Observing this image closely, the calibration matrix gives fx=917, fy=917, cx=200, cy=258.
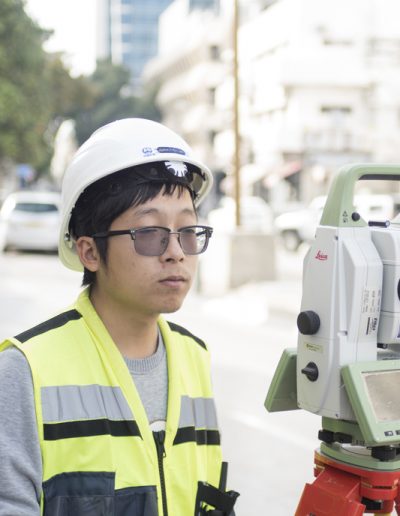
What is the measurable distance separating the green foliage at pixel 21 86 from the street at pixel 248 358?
1233 centimetres

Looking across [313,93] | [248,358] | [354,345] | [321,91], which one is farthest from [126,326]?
[321,91]

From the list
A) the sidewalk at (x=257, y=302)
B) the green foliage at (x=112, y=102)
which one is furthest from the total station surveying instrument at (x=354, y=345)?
the green foliage at (x=112, y=102)

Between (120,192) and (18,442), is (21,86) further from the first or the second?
(18,442)

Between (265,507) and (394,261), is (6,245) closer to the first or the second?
(265,507)

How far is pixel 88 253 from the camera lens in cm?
179

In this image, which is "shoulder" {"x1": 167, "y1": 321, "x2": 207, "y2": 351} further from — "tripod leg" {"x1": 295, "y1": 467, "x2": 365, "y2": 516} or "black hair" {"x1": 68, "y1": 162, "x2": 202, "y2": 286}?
"tripod leg" {"x1": 295, "y1": 467, "x2": 365, "y2": 516}

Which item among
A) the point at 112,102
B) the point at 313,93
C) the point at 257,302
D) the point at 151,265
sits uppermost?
the point at 112,102

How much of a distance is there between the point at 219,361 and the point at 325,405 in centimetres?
549

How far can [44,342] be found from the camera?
5.35ft

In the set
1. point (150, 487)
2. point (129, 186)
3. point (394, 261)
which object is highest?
point (129, 186)

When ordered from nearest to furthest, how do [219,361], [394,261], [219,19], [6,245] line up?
[394,261] < [219,361] < [6,245] < [219,19]

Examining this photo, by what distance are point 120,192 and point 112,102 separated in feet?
200

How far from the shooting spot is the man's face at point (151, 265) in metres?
1.71

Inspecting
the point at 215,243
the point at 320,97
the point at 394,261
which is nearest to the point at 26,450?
the point at 394,261
